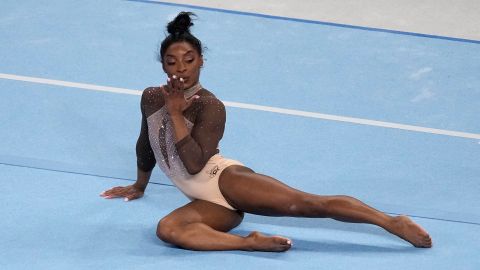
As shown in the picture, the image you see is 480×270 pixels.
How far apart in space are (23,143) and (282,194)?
1.73 meters

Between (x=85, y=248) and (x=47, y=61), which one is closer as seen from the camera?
(x=85, y=248)

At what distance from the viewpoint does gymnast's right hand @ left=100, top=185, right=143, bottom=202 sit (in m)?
5.38

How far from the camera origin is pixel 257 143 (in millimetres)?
6031

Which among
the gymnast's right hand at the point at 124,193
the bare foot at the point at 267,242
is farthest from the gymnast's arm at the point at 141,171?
the bare foot at the point at 267,242

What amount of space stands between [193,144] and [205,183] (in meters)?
0.25

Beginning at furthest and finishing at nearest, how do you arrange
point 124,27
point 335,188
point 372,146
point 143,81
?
1. point 124,27
2. point 143,81
3. point 372,146
4. point 335,188

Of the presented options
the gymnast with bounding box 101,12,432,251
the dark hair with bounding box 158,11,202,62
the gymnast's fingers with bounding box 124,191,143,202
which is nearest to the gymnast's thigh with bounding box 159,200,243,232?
the gymnast with bounding box 101,12,432,251

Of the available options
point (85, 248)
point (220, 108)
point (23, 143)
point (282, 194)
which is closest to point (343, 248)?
point (282, 194)

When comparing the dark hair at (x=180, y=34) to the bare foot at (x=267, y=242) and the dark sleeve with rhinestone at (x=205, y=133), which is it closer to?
the dark sleeve with rhinestone at (x=205, y=133)

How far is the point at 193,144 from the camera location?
4875 millimetres

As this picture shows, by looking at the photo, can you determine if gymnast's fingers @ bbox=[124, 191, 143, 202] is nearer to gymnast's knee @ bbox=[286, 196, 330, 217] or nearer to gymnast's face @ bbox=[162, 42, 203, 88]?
gymnast's face @ bbox=[162, 42, 203, 88]

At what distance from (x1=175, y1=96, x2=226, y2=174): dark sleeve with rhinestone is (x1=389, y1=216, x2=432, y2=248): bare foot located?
37.0 inches

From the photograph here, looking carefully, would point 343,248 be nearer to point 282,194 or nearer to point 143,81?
point 282,194

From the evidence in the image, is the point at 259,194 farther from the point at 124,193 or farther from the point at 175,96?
the point at 124,193
